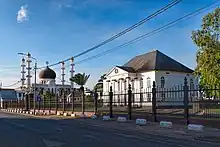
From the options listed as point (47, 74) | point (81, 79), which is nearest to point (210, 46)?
point (81, 79)

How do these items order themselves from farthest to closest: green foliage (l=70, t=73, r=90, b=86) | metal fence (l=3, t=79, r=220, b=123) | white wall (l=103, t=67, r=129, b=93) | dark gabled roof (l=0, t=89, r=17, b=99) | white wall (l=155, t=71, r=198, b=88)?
dark gabled roof (l=0, t=89, r=17, b=99), green foliage (l=70, t=73, r=90, b=86), white wall (l=103, t=67, r=129, b=93), white wall (l=155, t=71, r=198, b=88), metal fence (l=3, t=79, r=220, b=123)

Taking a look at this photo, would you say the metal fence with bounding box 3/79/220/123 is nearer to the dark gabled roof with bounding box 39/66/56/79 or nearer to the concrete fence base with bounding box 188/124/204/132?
the concrete fence base with bounding box 188/124/204/132

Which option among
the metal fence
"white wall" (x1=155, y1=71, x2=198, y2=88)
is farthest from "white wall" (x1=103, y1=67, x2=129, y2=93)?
the metal fence

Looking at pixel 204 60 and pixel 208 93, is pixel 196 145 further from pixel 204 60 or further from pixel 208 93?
pixel 204 60

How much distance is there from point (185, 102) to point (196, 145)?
317 inches

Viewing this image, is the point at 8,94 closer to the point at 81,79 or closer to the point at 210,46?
the point at 81,79

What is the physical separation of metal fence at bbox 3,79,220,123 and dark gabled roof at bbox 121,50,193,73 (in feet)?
78.9

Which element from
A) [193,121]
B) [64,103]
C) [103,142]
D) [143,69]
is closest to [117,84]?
[143,69]

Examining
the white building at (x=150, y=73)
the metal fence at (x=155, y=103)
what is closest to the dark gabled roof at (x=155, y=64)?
the white building at (x=150, y=73)

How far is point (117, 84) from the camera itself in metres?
65.8

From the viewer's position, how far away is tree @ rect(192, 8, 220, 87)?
3506 cm

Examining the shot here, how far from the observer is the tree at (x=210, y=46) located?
35.1 metres

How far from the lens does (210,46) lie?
117 feet

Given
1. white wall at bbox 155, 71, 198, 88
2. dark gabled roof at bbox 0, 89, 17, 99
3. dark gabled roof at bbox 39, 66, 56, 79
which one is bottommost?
dark gabled roof at bbox 0, 89, 17, 99
